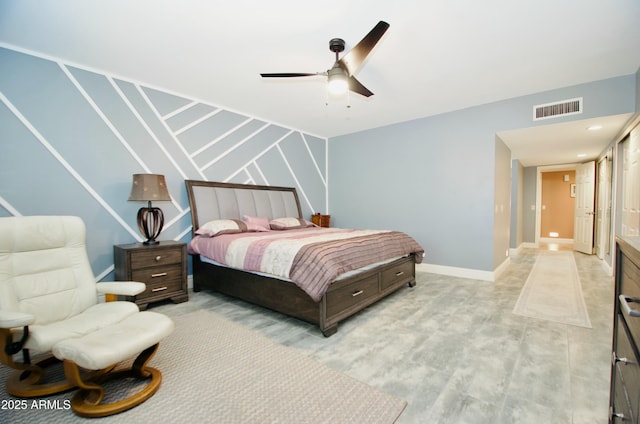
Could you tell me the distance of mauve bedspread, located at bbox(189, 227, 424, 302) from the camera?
2.36 metres

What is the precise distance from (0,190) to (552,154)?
858 centimetres

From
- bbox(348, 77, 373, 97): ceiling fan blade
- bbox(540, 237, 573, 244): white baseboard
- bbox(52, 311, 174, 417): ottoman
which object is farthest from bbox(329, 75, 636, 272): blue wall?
bbox(540, 237, 573, 244): white baseboard

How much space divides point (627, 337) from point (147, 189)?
3.74 metres

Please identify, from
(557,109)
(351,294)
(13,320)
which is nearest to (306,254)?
(351,294)

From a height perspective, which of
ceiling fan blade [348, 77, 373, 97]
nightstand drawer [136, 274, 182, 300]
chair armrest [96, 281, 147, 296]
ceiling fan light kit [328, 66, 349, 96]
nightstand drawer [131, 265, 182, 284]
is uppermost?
ceiling fan blade [348, 77, 373, 97]

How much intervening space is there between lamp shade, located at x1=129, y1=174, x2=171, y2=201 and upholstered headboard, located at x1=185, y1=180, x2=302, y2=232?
65 cm

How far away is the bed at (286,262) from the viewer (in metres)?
2.44

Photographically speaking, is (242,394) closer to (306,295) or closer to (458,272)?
(306,295)

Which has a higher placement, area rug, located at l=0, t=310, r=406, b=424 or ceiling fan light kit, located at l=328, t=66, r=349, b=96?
ceiling fan light kit, located at l=328, t=66, r=349, b=96

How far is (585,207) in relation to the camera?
265 inches

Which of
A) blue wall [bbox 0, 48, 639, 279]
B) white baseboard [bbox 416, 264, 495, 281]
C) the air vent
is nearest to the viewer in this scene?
blue wall [bbox 0, 48, 639, 279]

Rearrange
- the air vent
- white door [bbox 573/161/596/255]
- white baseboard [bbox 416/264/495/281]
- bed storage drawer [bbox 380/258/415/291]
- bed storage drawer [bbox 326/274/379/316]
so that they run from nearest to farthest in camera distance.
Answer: bed storage drawer [bbox 326/274/379/316] → bed storage drawer [bbox 380/258/415/291] → the air vent → white baseboard [bbox 416/264/495/281] → white door [bbox 573/161/596/255]

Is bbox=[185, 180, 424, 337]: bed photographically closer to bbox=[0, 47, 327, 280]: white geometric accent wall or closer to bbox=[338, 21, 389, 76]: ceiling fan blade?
bbox=[0, 47, 327, 280]: white geometric accent wall

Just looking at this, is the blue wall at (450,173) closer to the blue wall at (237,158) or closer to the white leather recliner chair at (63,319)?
the blue wall at (237,158)
